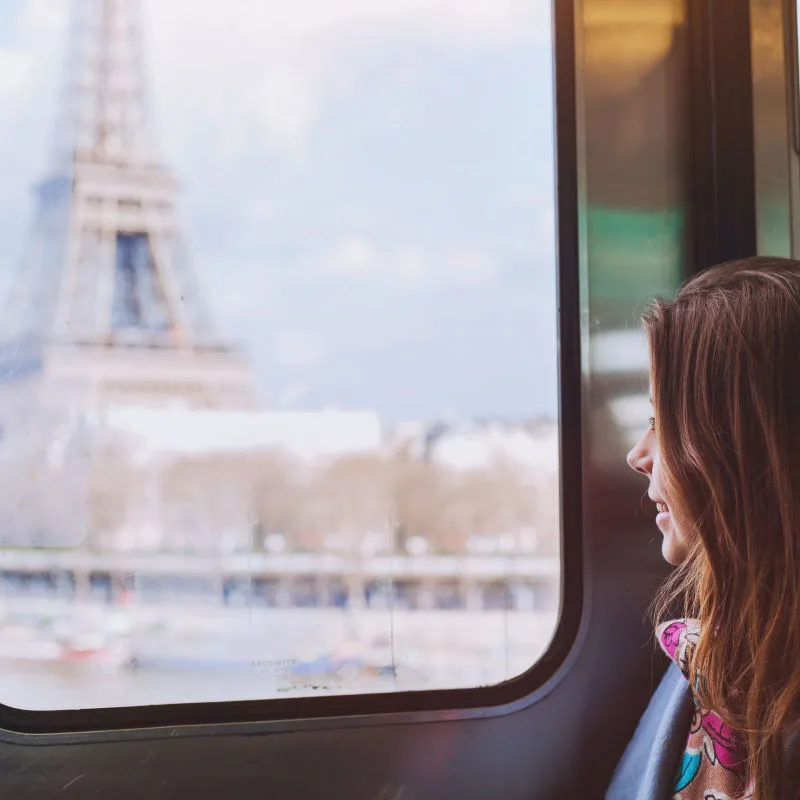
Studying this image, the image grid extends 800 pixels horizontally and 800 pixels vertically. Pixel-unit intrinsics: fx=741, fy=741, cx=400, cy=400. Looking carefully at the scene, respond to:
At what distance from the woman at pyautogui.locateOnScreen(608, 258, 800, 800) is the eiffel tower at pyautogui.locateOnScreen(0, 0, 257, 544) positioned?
0.60 metres

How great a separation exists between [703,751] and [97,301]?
0.98 m

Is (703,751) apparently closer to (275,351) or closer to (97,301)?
(275,351)

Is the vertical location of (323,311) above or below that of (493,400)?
above

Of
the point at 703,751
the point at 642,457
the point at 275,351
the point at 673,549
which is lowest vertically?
the point at 703,751

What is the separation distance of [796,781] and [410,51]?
42.7 inches

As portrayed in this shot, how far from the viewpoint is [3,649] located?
1.02 m

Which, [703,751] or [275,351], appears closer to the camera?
[703,751]

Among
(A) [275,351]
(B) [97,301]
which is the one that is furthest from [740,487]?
(B) [97,301]

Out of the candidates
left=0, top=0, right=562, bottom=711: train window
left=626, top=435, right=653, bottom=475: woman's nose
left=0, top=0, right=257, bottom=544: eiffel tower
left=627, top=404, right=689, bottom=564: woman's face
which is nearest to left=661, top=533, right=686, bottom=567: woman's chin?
left=627, top=404, right=689, bottom=564: woman's face

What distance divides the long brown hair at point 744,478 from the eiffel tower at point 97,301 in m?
0.61

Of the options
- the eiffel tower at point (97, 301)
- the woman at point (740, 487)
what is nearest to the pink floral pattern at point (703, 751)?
the woman at point (740, 487)

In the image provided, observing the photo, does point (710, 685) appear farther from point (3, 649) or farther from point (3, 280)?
point (3, 280)

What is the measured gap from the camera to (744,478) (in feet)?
2.46

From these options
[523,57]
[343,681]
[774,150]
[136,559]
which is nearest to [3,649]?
[136,559]
